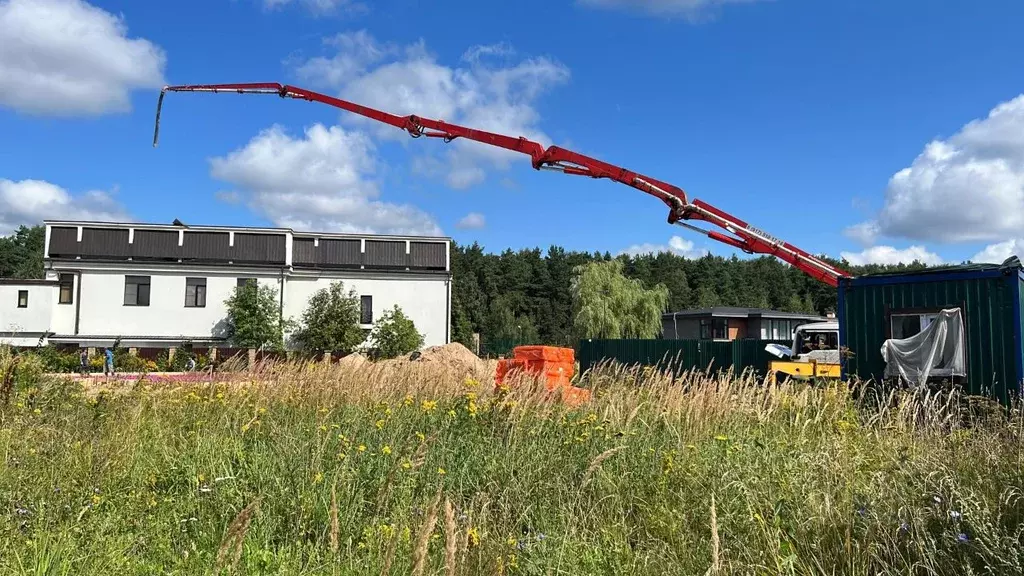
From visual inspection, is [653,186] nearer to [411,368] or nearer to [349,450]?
[411,368]

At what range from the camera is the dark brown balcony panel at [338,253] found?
35500mm

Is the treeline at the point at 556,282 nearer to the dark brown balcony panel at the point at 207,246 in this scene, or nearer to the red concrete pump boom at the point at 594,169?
the dark brown balcony panel at the point at 207,246

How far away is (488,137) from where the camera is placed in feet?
53.8

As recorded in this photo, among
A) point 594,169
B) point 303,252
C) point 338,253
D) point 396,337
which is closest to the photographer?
point 594,169

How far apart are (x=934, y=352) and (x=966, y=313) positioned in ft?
2.40

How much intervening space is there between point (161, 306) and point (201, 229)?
415 cm

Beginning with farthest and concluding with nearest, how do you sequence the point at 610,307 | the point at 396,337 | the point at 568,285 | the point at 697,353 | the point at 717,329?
1. the point at 568,285
2. the point at 717,329
3. the point at 610,307
4. the point at 396,337
5. the point at 697,353

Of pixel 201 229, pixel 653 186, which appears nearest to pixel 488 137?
pixel 653 186

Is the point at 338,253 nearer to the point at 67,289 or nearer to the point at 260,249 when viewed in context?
the point at 260,249

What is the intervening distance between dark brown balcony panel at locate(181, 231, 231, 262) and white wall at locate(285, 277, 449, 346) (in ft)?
11.6

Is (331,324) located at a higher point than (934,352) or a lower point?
higher

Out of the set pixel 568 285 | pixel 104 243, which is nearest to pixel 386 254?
pixel 104 243

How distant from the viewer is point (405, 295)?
116ft

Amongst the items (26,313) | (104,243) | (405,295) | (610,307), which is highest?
(104,243)
